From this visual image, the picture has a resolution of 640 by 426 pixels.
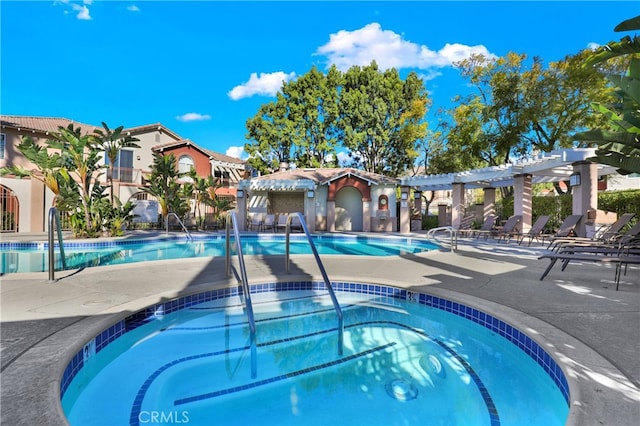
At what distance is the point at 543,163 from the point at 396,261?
1017 centimetres

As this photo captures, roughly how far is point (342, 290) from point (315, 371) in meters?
2.70

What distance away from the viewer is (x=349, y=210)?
23656 millimetres

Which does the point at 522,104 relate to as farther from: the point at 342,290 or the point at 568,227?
the point at 342,290

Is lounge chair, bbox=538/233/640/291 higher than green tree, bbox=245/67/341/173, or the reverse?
green tree, bbox=245/67/341/173

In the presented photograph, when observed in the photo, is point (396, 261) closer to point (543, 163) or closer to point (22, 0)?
point (543, 163)

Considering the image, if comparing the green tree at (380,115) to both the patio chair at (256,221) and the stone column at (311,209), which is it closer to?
the stone column at (311,209)

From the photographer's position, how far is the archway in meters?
23.5

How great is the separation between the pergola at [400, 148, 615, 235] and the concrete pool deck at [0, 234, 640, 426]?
181 inches

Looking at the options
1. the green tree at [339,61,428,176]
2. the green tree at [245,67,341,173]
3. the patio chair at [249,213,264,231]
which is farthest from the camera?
the green tree at [245,67,341,173]

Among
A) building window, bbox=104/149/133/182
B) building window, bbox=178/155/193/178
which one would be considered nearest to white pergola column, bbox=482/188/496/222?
building window, bbox=178/155/193/178

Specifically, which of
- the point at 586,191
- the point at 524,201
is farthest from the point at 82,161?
the point at 524,201

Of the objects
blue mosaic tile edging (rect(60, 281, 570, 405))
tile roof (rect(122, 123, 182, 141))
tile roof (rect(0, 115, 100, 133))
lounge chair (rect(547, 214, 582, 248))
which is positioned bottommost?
blue mosaic tile edging (rect(60, 281, 570, 405))

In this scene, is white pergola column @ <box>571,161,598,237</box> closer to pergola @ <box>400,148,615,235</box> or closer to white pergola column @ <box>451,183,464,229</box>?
pergola @ <box>400,148,615,235</box>

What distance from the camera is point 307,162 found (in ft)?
105
